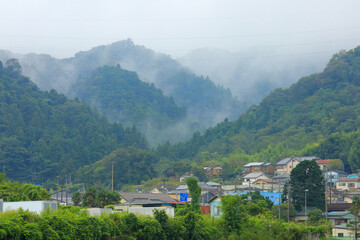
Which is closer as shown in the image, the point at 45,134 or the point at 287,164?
the point at 287,164

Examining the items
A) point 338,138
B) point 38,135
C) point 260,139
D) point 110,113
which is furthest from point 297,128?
point 110,113

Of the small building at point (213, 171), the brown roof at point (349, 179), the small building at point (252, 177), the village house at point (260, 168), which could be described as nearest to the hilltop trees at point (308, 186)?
the brown roof at point (349, 179)

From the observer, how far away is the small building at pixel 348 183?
76188 millimetres

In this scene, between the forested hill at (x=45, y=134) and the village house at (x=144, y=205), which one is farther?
the forested hill at (x=45, y=134)

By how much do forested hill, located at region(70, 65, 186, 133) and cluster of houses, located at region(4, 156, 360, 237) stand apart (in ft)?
256

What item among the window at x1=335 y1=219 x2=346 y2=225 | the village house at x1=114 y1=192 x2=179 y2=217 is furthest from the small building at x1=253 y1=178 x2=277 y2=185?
the village house at x1=114 y1=192 x2=179 y2=217

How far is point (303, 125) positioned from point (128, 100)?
264 feet

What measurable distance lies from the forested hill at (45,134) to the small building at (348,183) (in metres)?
54.2

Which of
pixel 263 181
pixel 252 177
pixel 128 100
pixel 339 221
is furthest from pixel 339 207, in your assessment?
pixel 128 100

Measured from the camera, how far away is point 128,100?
17775 cm

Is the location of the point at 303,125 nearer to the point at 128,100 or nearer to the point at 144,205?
the point at 144,205

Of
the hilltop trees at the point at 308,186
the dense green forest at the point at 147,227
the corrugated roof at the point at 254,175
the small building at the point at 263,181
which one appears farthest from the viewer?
the corrugated roof at the point at 254,175

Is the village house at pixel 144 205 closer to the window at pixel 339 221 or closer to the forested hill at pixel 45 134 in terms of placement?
the window at pixel 339 221

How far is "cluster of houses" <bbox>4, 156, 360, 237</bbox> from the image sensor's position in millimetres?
42281
